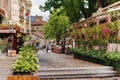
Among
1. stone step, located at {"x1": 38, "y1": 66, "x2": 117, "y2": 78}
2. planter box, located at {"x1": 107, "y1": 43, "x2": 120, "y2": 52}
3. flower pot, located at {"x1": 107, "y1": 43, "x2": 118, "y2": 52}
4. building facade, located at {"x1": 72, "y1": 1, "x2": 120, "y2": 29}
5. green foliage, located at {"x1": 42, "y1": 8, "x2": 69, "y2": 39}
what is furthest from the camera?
green foliage, located at {"x1": 42, "y1": 8, "x2": 69, "y2": 39}

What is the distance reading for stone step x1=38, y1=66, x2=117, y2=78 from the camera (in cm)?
1784

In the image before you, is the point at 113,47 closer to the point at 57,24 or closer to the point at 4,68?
the point at 4,68

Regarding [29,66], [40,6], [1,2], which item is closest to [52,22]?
[40,6]

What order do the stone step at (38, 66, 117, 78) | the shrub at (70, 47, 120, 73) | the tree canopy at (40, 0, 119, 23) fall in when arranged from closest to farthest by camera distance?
1. the stone step at (38, 66, 117, 78)
2. the shrub at (70, 47, 120, 73)
3. the tree canopy at (40, 0, 119, 23)

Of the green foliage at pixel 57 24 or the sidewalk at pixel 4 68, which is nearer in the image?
the sidewalk at pixel 4 68

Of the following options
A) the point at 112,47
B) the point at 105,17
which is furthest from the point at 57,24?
the point at 112,47

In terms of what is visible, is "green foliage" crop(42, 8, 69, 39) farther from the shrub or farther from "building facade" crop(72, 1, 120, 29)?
the shrub

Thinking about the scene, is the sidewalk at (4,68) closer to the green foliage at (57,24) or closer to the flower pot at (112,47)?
the flower pot at (112,47)

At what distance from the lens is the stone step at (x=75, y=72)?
17.8 metres

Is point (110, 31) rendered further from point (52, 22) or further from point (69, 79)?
point (52, 22)

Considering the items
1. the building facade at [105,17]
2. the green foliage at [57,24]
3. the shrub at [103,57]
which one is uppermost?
the green foliage at [57,24]

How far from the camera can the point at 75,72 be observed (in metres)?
18.5

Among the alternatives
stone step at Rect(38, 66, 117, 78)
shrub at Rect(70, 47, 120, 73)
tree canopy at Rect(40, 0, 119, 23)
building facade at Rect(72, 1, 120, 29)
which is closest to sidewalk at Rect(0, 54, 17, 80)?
stone step at Rect(38, 66, 117, 78)

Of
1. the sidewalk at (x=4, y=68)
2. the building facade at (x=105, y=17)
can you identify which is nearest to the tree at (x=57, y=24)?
the building facade at (x=105, y=17)
